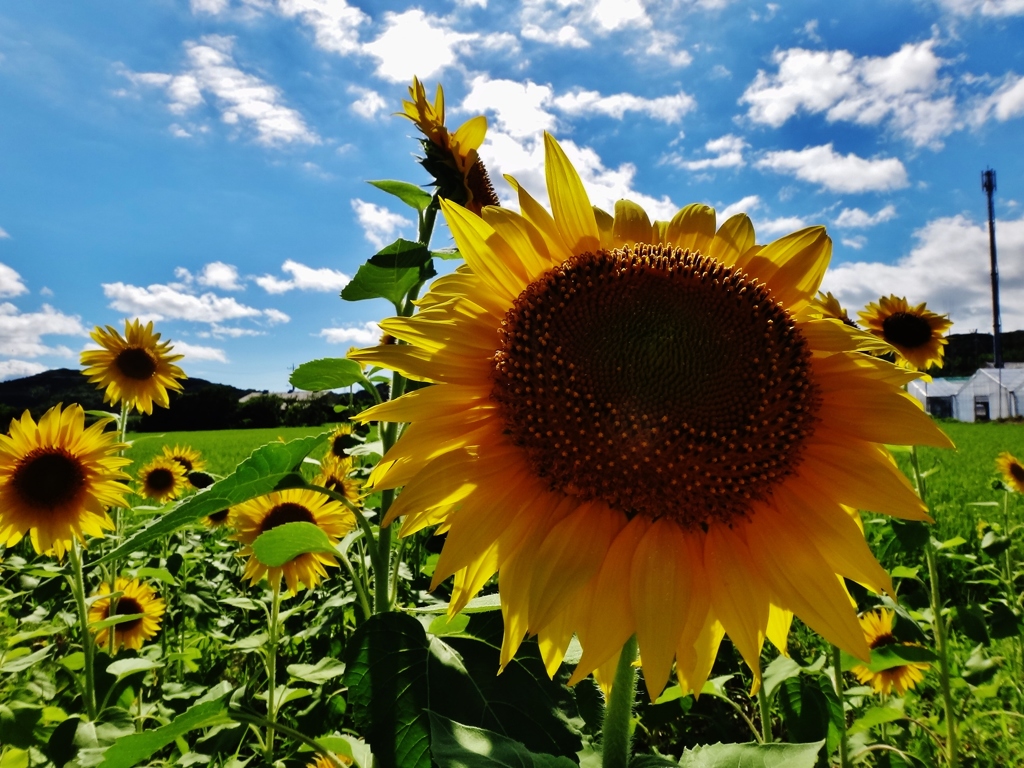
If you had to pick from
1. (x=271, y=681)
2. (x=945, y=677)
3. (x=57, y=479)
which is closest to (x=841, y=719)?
(x=945, y=677)

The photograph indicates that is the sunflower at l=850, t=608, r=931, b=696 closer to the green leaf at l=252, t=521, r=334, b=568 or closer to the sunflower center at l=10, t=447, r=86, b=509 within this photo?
the green leaf at l=252, t=521, r=334, b=568

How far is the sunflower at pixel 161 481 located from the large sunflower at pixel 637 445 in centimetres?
587

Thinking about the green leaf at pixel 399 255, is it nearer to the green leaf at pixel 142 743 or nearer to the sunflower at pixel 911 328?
the green leaf at pixel 142 743

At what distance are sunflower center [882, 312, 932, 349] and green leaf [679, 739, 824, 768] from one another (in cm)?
388

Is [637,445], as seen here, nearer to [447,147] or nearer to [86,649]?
[447,147]

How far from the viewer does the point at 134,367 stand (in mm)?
5270

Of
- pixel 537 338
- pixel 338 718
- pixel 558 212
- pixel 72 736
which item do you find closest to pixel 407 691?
pixel 537 338

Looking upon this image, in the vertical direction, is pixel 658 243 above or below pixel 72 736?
above

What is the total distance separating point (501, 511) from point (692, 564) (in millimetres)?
353

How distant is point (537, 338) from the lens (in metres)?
1.27

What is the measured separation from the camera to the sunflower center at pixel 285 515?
327cm

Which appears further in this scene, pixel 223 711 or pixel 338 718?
pixel 338 718

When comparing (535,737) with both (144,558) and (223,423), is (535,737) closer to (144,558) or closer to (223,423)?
(144,558)

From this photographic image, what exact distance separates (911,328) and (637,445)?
4.12 metres
